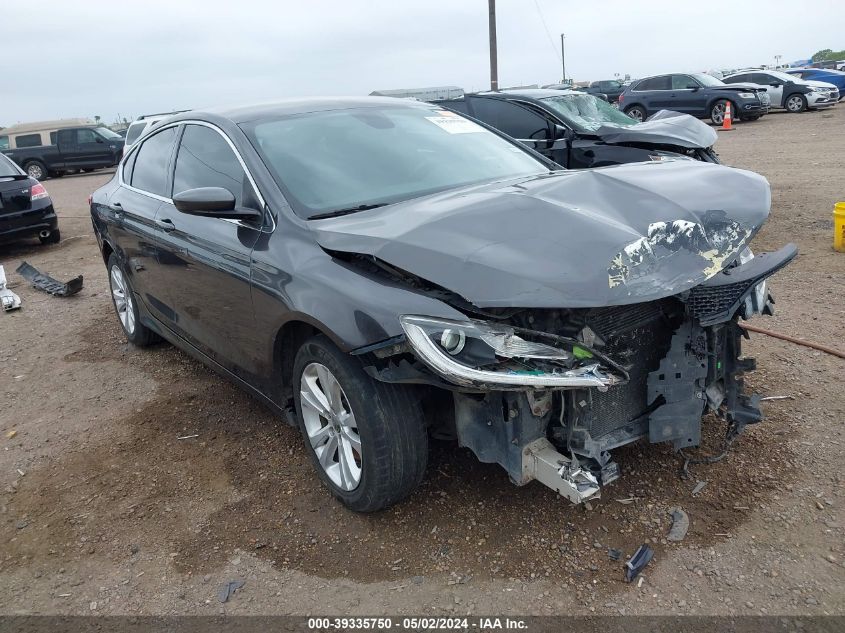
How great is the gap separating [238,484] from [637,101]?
21152mm

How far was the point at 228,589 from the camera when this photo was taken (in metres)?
2.68

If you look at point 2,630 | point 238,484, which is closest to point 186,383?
point 238,484

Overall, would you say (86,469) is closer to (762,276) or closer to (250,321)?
(250,321)

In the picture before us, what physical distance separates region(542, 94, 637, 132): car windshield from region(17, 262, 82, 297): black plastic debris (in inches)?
225

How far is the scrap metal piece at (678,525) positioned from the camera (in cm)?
275

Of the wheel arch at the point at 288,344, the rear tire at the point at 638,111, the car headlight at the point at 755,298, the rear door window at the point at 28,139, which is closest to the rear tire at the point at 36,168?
the rear door window at the point at 28,139

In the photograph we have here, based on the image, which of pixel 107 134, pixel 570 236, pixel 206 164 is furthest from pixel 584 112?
pixel 107 134

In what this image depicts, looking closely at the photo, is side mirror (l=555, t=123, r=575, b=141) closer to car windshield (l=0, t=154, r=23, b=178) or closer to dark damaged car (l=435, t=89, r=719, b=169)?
dark damaged car (l=435, t=89, r=719, b=169)

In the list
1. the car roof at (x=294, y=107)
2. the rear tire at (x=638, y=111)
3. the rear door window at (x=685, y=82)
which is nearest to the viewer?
the car roof at (x=294, y=107)

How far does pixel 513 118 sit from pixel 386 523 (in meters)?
6.42

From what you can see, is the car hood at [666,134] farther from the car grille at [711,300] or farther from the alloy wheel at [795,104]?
the alloy wheel at [795,104]

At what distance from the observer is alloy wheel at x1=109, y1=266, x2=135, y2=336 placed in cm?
527

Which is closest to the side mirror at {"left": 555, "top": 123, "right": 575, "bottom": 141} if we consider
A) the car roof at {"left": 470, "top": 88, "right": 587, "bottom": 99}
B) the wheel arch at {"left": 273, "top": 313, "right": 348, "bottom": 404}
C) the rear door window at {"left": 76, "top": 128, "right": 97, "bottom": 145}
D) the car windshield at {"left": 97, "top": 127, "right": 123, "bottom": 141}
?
the car roof at {"left": 470, "top": 88, "right": 587, "bottom": 99}

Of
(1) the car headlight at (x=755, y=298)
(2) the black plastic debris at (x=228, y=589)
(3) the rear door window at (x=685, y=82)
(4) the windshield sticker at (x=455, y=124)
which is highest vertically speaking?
(3) the rear door window at (x=685, y=82)
